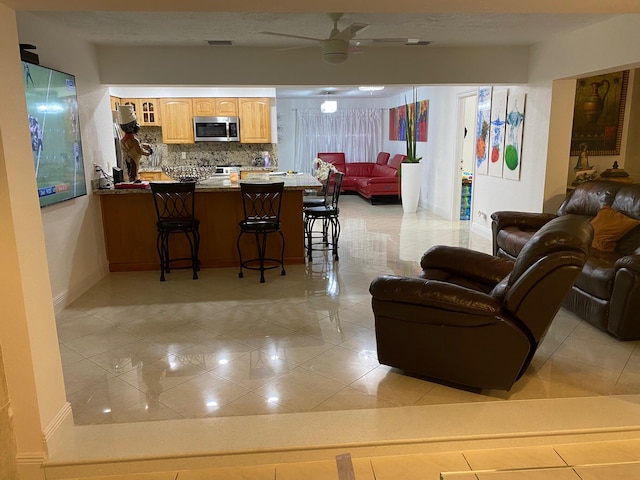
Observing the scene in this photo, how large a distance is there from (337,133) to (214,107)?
4.46 metres

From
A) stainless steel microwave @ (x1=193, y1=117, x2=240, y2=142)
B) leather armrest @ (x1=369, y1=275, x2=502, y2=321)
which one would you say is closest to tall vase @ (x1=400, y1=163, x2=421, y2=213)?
stainless steel microwave @ (x1=193, y1=117, x2=240, y2=142)

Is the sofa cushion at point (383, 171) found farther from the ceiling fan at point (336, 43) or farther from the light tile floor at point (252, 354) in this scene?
the ceiling fan at point (336, 43)

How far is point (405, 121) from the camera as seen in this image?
1055 cm

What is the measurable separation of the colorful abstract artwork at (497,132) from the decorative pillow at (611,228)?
7.97 ft

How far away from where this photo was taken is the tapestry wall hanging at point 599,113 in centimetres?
546

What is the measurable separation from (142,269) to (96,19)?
2509mm

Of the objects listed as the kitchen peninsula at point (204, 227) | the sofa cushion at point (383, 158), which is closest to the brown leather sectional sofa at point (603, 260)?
the kitchen peninsula at point (204, 227)

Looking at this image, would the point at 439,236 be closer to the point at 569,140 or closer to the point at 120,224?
the point at 569,140

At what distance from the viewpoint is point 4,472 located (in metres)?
1.95

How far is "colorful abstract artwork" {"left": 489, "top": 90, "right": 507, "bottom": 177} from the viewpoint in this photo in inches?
250

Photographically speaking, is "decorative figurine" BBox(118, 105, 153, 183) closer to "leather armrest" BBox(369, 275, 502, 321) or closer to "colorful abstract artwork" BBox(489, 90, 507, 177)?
"leather armrest" BBox(369, 275, 502, 321)

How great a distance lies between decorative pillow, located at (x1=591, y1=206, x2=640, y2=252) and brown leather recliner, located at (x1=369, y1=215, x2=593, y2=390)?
1.66 m

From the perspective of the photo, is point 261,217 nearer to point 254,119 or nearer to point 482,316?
point 482,316

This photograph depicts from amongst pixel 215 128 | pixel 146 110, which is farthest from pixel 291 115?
pixel 146 110
